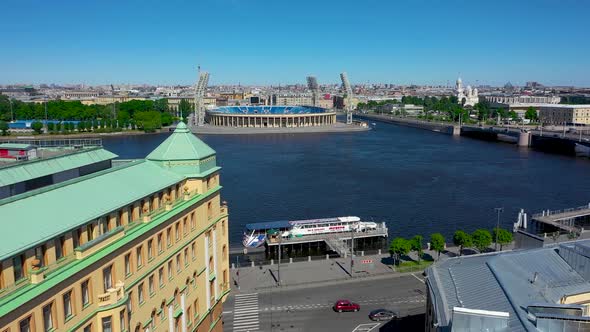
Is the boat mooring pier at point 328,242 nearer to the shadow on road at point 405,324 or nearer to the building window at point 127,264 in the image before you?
the shadow on road at point 405,324

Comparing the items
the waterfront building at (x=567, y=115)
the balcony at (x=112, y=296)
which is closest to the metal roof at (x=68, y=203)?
the balcony at (x=112, y=296)

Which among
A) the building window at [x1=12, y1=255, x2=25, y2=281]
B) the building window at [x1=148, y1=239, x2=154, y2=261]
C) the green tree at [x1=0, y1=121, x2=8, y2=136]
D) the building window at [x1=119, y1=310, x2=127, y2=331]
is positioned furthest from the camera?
the green tree at [x1=0, y1=121, x2=8, y2=136]

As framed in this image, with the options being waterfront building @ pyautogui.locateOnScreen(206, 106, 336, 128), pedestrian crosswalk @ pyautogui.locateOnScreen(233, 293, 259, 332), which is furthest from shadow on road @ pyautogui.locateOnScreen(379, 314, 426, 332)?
waterfront building @ pyautogui.locateOnScreen(206, 106, 336, 128)

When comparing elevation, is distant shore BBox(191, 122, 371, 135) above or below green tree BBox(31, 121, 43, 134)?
below

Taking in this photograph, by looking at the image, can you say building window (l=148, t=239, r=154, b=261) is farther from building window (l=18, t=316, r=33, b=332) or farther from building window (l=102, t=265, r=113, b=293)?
building window (l=18, t=316, r=33, b=332)

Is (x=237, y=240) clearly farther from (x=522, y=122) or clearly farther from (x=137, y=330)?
(x=522, y=122)

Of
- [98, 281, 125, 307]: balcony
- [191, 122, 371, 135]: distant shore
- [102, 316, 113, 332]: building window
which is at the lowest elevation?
[191, 122, 371, 135]: distant shore

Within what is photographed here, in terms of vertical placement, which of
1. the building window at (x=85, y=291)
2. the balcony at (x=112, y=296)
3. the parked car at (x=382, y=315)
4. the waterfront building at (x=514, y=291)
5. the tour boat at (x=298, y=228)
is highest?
the building window at (x=85, y=291)
